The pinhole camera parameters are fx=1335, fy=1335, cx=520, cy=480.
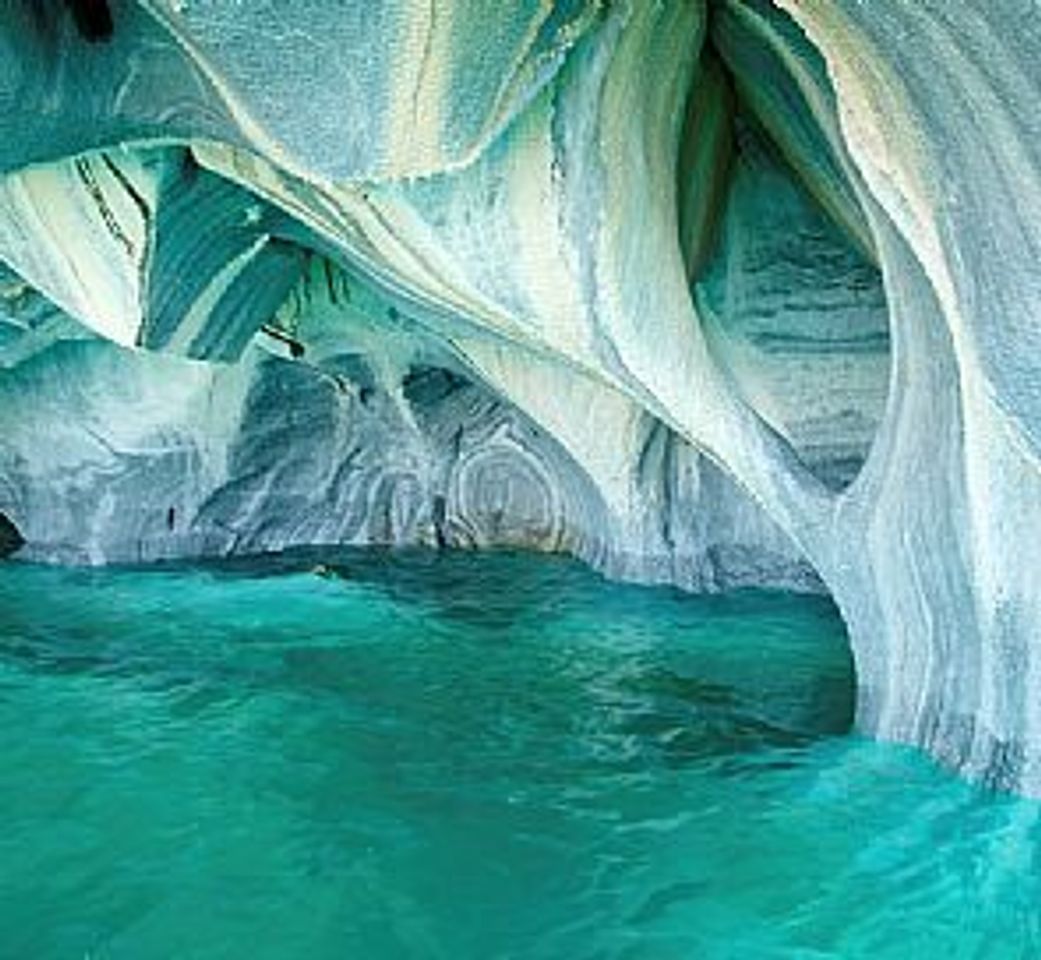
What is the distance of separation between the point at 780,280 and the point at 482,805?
3.71 meters

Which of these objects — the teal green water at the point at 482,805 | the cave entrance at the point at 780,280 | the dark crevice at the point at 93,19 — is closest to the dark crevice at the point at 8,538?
the teal green water at the point at 482,805

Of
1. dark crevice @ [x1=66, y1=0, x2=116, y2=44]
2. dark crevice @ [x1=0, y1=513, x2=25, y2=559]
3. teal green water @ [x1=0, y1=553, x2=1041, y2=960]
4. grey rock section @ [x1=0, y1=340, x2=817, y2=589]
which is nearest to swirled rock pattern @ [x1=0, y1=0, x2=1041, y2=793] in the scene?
dark crevice @ [x1=66, y1=0, x2=116, y2=44]

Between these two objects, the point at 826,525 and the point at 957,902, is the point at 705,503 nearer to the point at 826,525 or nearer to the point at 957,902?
the point at 826,525

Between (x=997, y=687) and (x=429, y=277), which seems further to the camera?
(x=429, y=277)

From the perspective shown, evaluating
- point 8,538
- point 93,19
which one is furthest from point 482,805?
point 8,538

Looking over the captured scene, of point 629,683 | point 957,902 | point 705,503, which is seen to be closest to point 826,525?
point 629,683

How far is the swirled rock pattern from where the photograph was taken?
3.26 m

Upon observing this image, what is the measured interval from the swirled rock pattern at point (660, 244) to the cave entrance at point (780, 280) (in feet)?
0.06

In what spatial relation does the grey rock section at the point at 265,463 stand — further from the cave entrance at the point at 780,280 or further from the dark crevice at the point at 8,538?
the cave entrance at the point at 780,280

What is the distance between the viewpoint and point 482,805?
160 inches

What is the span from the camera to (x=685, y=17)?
181 inches

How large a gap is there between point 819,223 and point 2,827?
4.62m

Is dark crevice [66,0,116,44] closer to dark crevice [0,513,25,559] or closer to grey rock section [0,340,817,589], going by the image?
grey rock section [0,340,817,589]

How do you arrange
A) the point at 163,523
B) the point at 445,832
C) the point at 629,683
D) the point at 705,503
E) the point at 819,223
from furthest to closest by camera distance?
the point at 163,523 < the point at 705,503 < the point at 819,223 < the point at 629,683 < the point at 445,832
